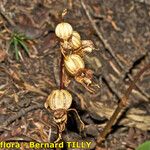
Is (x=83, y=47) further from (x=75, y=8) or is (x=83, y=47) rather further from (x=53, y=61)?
(x=75, y=8)

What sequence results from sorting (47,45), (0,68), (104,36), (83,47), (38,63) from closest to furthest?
(83,47) < (0,68) < (38,63) < (47,45) < (104,36)

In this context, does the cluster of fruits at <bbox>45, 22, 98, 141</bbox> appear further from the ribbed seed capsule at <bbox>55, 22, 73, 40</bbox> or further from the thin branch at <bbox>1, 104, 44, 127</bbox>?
the thin branch at <bbox>1, 104, 44, 127</bbox>

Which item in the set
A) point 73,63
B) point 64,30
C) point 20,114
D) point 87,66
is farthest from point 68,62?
point 87,66

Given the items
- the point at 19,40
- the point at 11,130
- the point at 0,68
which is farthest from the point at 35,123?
the point at 19,40

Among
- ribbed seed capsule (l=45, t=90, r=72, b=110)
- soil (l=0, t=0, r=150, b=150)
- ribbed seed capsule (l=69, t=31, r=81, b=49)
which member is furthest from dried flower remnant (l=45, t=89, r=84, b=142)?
soil (l=0, t=0, r=150, b=150)

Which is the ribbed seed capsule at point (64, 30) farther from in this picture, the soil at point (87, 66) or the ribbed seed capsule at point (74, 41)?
the soil at point (87, 66)

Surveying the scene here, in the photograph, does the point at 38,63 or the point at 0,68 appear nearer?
the point at 0,68

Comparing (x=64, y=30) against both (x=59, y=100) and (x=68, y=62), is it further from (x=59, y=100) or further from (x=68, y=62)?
(x=59, y=100)
